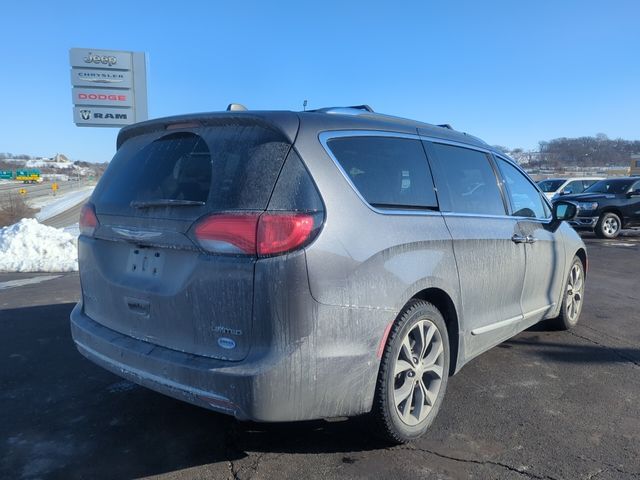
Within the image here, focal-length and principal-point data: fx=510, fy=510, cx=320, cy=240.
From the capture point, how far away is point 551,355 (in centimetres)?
454

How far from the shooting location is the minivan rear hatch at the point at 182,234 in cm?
237

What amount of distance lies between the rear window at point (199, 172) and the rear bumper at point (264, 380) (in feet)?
2.32

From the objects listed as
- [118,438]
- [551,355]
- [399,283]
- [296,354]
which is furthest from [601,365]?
[118,438]

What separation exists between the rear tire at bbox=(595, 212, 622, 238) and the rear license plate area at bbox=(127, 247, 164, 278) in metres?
15.2

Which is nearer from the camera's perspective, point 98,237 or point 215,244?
point 215,244

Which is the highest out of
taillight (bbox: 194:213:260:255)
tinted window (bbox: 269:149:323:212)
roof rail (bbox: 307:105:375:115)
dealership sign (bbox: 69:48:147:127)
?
dealership sign (bbox: 69:48:147:127)

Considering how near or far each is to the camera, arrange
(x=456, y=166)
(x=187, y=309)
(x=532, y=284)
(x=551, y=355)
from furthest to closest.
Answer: (x=551, y=355) → (x=532, y=284) → (x=456, y=166) → (x=187, y=309)

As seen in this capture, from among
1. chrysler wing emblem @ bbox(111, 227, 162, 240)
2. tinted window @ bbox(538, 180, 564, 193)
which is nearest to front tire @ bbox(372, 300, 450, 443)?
chrysler wing emblem @ bbox(111, 227, 162, 240)

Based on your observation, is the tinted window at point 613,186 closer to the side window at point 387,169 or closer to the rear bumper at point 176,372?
the side window at point 387,169

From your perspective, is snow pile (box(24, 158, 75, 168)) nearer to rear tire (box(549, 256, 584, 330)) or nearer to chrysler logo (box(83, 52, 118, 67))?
chrysler logo (box(83, 52, 118, 67))

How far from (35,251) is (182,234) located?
A: 8.41 metres

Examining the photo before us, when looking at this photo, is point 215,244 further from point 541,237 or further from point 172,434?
point 541,237

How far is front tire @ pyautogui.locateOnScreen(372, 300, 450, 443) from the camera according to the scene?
270cm

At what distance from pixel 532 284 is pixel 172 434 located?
9.90 ft
